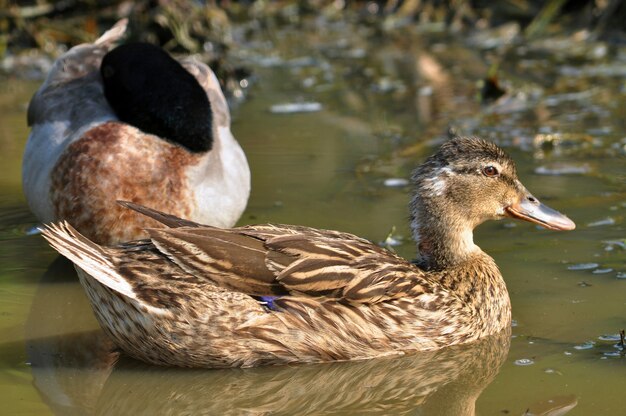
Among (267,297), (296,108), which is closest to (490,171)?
(267,297)

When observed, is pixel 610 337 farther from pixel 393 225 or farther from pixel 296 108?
pixel 296 108

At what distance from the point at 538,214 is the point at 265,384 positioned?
81.2 inches

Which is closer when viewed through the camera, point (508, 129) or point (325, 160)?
point (325, 160)

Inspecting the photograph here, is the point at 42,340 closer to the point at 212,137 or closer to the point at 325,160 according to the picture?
the point at 212,137

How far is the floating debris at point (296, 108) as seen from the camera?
11.4m

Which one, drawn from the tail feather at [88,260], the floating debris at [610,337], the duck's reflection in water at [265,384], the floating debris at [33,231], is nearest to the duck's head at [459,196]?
the duck's reflection in water at [265,384]

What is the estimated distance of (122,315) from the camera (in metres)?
5.81

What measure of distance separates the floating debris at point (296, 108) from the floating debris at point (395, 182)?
8.40ft

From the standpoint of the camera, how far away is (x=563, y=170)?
905cm

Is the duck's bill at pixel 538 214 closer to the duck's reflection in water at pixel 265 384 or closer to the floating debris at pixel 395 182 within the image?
the duck's reflection in water at pixel 265 384

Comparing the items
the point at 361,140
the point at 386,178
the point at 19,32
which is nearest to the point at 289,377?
the point at 386,178

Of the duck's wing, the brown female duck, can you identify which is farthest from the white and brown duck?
the duck's wing

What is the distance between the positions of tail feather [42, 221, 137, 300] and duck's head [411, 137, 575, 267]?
178 cm

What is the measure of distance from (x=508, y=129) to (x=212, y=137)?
355 centimetres
